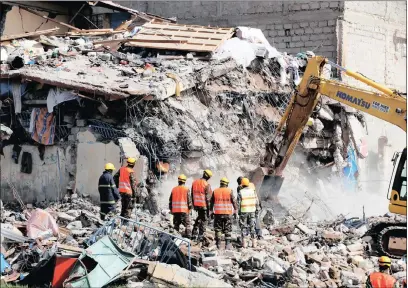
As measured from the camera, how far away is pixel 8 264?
13.5m

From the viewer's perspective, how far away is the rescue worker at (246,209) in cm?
1569

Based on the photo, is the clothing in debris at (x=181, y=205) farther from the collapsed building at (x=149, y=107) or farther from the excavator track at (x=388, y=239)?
the excavator track at (x=388, y=239)

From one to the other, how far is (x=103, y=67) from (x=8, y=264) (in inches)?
311

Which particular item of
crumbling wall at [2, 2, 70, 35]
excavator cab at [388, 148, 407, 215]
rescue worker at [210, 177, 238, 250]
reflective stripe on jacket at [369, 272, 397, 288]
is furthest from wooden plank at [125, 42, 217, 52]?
A: reflective stripe on jacket at [369, 272, 397, 288]

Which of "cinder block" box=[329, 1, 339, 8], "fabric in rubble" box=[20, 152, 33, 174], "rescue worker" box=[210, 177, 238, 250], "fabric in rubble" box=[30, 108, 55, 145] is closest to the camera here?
"rescue worker" box=[210, 177, 238, 250]

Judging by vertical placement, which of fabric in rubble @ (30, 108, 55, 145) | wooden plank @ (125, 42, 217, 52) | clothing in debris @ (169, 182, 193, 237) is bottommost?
clothing in debris @ (169, 182, 193, 237)

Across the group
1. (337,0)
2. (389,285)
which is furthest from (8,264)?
(337,0)

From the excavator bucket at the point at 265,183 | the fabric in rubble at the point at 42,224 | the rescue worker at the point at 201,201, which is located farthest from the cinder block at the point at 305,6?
the fabric in rubble at the point at 42,224

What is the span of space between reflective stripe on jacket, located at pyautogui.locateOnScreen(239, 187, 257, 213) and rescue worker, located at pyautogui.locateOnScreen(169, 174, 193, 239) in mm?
986

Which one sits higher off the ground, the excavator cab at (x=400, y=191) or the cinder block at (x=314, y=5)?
the cinder block at (x=314, y=5)

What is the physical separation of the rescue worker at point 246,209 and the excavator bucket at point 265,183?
221 centimetres

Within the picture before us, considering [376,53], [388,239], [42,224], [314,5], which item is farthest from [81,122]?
[376,53]

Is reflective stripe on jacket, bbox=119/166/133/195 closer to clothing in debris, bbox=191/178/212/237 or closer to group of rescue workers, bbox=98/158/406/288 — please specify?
group of rescue workers, bbox=98/158/406/288

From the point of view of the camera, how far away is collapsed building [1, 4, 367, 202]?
719 inches
